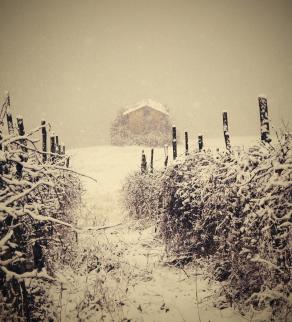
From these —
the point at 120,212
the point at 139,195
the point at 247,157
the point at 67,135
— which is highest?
the point at 67,135

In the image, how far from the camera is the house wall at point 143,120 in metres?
41.5

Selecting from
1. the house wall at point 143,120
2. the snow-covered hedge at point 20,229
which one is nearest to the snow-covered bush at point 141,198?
the snow-covered hedge at point 20,229

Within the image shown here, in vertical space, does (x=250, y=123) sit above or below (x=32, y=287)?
above

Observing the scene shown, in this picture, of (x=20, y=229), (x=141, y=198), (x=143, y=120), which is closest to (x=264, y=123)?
(x=20, y=229)

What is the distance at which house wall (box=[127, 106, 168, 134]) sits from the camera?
136 ft

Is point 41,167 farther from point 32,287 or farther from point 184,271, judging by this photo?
point 184,271

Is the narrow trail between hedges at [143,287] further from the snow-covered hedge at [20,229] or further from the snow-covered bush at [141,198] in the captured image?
the snow-covered bush at [141,198]

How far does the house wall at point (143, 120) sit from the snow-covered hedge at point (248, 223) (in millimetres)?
34356

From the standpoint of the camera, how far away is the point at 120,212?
14250 mm

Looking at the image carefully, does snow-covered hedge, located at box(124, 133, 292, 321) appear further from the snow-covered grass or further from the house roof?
the house roof

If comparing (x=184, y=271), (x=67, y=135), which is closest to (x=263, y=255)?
(x=184, y=271)

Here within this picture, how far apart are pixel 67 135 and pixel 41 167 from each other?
3361 inches

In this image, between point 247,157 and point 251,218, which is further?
point 247,157

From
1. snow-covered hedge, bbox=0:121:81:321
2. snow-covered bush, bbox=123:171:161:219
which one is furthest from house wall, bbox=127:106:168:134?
snow-covered hedge, bbox=0:121:81:321
